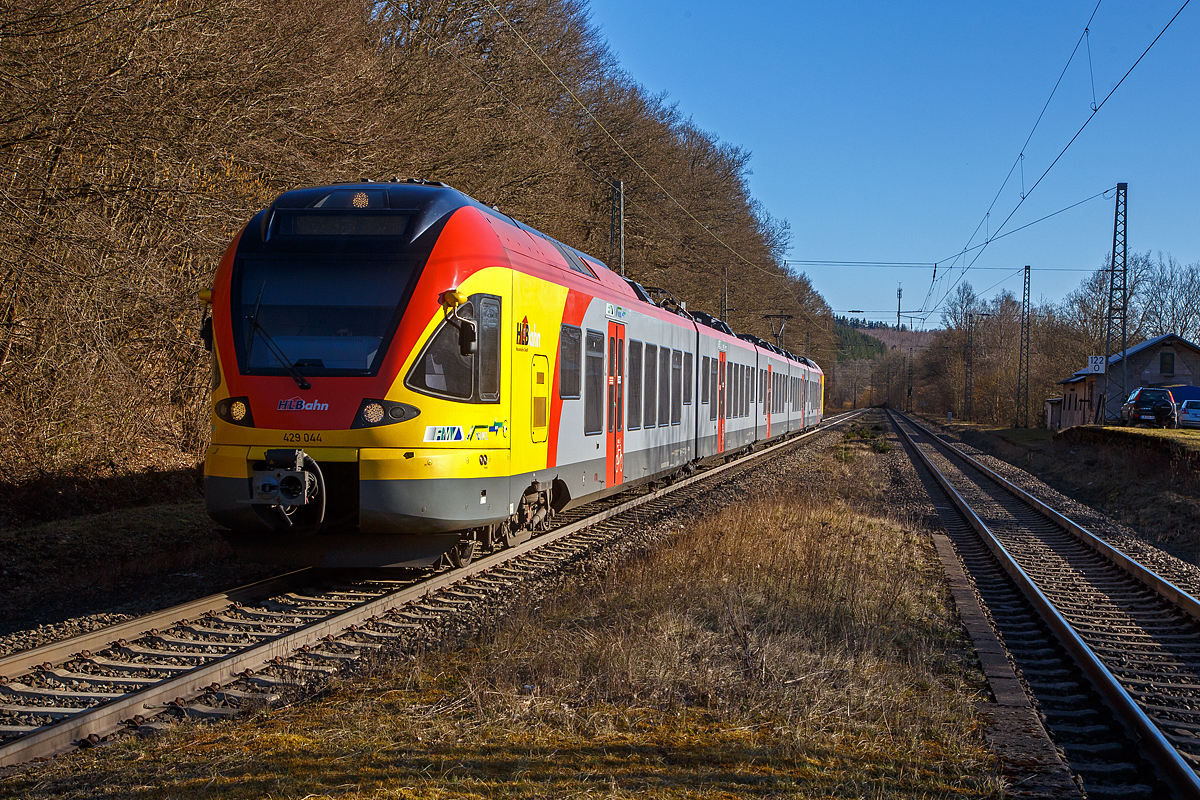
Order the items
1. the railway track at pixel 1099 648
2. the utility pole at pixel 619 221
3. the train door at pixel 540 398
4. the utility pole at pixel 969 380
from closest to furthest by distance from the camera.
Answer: the railway track at pixel 1099 648 < the train door at pixel 540 398 < the utility pole at pixel 619 221 < the utility pole at pixel 969 380

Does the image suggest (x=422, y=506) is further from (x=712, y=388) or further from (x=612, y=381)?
(x=712, y=388)

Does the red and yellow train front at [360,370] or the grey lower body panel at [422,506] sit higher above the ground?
the red and yellow train front at [360,370]

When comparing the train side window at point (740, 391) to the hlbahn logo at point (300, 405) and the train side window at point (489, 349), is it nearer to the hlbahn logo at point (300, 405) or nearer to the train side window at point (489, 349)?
the train side window at point (489, 349)

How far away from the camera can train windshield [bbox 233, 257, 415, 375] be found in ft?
22.9

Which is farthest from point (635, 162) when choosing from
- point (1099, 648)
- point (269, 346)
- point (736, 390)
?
point (1099, 648)

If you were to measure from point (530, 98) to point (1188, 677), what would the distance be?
810 inches

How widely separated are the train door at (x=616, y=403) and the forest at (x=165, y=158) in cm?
589

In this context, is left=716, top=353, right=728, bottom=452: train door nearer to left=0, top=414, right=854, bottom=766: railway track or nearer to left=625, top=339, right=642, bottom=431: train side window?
left=625, top=339, right=642, bottom=431: train side window

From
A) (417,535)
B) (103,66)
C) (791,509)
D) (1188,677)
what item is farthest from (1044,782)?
(103,66)

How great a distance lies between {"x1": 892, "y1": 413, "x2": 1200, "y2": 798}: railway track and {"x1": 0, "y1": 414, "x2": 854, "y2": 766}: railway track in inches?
160

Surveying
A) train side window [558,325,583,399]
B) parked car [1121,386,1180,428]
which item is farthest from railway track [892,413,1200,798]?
parked car [1121,386,1180,428]

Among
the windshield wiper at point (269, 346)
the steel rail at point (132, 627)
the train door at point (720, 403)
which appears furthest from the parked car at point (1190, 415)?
the windshield wiper at point (269, 346)

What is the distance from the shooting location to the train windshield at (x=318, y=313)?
274 inches

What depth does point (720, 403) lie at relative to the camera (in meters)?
19.1
